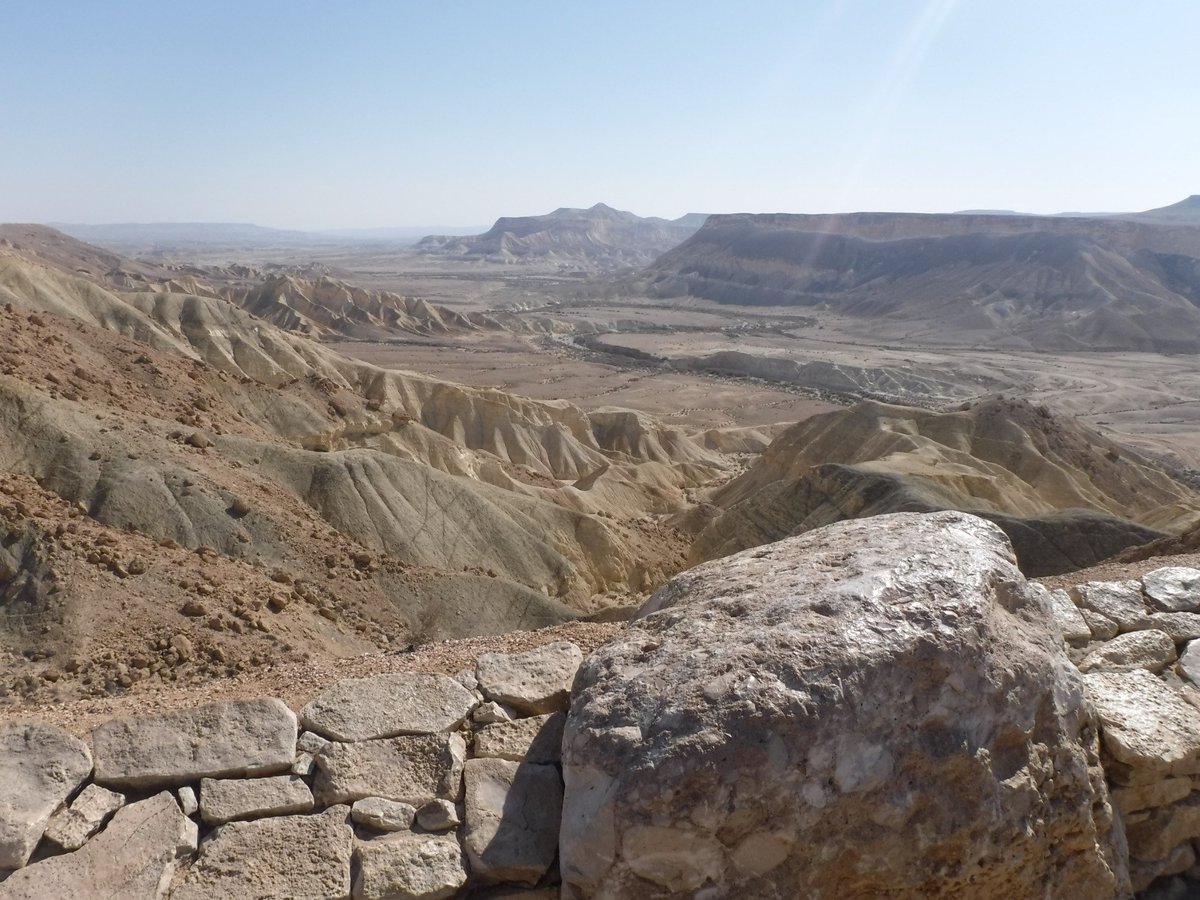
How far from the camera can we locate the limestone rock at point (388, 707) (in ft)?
18.2

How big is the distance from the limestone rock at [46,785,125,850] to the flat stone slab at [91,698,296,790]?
108mm

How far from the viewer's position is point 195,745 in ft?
17.0

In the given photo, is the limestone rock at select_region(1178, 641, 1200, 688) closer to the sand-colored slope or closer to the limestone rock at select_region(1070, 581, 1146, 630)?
the limestone rock at select_region(1070, 581, 1146, 630)

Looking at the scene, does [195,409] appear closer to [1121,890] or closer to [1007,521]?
[1007,521]

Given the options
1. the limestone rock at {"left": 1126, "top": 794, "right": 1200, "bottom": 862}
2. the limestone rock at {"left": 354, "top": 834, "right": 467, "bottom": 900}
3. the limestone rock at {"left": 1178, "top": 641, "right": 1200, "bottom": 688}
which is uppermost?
the limestone rock at {"left": 1178, "top": 641, "right": 1200, "bottom": 688}

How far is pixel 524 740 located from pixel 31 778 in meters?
2.73

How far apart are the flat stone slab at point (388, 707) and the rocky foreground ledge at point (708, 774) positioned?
0.7 inches

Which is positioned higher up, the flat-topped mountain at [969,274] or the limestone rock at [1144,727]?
the flat-topped mountain at [969,274]

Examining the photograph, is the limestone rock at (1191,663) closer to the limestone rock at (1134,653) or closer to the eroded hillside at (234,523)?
the limestone rock at (1134,653)

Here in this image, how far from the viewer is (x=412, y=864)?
4.69 m

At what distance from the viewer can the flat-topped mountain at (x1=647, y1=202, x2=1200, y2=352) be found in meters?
101

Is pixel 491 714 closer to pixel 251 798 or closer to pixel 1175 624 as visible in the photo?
pixel 251 798

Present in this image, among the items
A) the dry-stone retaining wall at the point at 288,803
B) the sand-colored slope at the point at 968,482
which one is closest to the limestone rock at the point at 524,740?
the dry-stone retaining wall at the point at 288,803

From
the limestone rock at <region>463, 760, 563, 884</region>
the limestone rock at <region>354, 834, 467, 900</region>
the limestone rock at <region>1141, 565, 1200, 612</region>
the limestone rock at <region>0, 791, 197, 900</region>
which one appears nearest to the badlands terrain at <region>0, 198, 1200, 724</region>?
the limestone rock at <region>0, 791, 197, 900</region>
